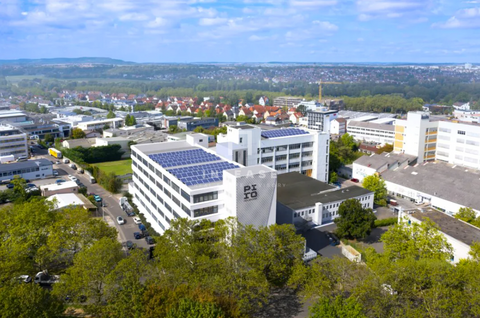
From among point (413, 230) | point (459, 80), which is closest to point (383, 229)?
point (413, 230)

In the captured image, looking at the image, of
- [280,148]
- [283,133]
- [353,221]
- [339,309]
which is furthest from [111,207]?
[339,309]

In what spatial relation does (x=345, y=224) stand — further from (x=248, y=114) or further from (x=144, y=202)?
(x=248, y=114)

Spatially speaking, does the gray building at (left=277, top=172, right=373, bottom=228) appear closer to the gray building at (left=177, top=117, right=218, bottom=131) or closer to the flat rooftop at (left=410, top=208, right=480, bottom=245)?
the flat rooftop at (left=410, top=208, right=480, bottom=245)

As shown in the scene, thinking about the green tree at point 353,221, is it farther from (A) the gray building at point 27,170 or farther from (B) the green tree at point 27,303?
(A) the gray building at point 27,170

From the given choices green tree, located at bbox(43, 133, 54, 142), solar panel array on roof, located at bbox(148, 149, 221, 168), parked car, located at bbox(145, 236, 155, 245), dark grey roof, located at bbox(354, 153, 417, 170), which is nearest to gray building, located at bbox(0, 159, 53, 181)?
solar panel array on roof, located at bbox(148, 149, 221, 168)

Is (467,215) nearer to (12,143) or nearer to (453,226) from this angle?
(453,226)

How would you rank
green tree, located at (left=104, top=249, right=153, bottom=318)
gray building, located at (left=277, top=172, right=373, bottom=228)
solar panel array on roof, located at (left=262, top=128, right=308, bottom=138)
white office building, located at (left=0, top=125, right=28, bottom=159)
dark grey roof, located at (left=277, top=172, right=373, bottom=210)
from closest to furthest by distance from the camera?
green tree, located at (left=104, top=249, right=153, bottom=318), gray building, located at (left=277, top=172, right=373, bottom=228), dark grey roof, located at (left=277, top=172, right=373, bottom=210), solar panel array on roof, located at (left=262, top=128, right=308, bottom=138), white office building, located at (left=0, top=125, right=28, bottom=159)
